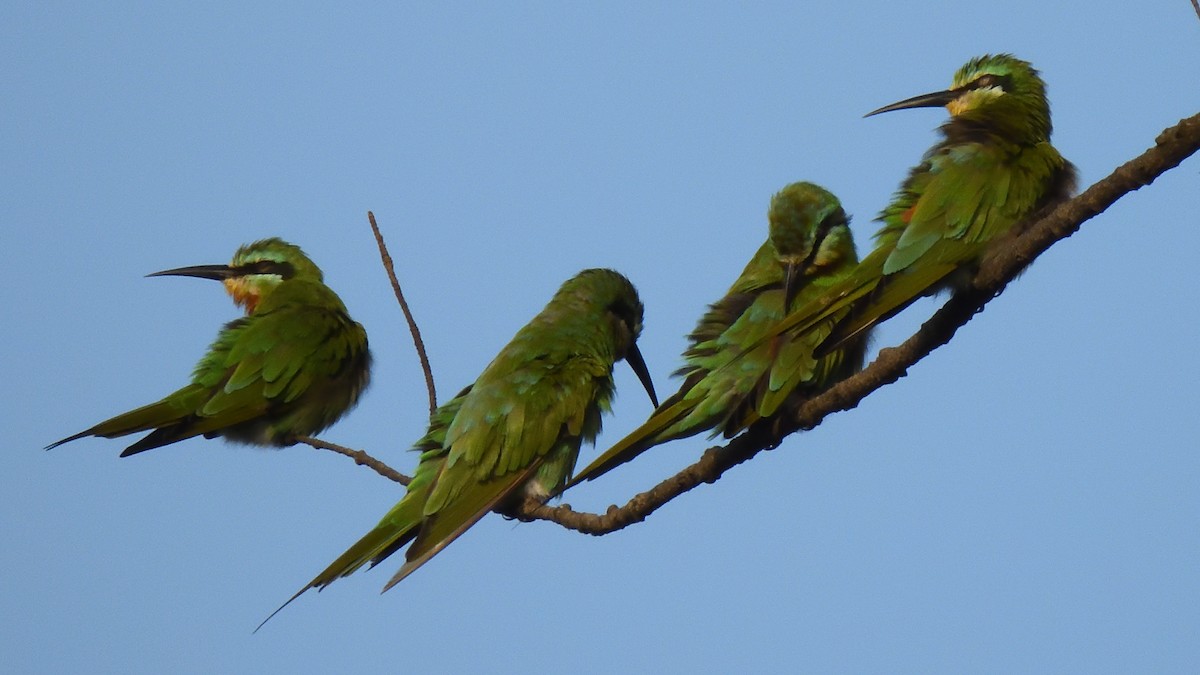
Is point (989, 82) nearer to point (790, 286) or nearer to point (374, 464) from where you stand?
point (790, 286)

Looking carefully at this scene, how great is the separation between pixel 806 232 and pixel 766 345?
0.43 metres

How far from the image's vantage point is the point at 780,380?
11.8 feet

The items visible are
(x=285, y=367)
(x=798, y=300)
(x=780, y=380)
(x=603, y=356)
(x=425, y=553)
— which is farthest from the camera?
(x=285, y=367)

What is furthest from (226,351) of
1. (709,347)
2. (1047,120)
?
(1047,120)

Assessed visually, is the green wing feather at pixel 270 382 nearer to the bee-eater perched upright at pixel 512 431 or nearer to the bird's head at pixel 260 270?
the bird's head at pixel 260 270

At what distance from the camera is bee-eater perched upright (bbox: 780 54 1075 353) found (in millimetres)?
3312

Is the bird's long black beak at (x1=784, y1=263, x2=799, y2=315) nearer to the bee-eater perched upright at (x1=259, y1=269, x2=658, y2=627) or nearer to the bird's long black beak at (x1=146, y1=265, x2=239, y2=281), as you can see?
the bee-eater perched upright at (x1=259, y1=269, x2=658, y2=627)

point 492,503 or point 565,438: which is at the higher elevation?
point 565,438

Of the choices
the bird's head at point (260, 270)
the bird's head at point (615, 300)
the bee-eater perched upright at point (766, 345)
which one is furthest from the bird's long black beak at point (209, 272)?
the bee-eater perched upright at point (766, 345)

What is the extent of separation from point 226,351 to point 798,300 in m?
2.83

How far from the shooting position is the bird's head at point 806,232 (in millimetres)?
3924

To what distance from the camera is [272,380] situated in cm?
573

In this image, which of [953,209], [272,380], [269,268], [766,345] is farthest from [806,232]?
[269,268]

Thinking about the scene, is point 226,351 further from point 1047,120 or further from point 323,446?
point 1047,120
